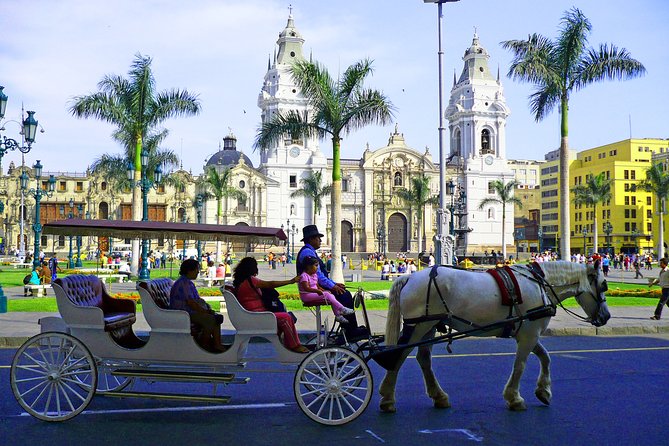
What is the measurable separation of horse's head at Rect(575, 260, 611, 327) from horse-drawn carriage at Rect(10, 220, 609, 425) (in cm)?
1

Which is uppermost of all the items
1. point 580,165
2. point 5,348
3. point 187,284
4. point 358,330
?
point 580,165

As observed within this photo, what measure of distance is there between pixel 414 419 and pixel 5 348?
25.9 feet

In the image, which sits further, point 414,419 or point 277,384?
point 277,384

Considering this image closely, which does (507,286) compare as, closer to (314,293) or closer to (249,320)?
(314,293)

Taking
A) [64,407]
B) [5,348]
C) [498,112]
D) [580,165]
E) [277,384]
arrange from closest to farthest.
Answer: [64,407] < [277,384] < [5,348] < [498,112] < [580,165]

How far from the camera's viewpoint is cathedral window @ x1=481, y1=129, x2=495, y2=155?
82312mm

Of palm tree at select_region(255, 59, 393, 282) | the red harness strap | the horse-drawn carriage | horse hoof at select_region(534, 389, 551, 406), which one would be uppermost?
palm tree at select_region(255, 59, 393, 282)

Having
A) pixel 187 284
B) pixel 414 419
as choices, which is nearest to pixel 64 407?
pixel 187 284

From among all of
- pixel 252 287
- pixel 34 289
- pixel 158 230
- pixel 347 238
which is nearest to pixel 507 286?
pixel 252 287

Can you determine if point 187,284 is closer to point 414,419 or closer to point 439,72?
point 414,419

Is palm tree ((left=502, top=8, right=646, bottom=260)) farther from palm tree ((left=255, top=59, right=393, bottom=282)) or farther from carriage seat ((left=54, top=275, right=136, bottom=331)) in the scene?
carriage seat ((left=54, top=275, right=136, bottom=331))

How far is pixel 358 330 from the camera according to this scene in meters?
6.85

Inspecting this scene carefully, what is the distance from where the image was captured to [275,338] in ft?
21.2

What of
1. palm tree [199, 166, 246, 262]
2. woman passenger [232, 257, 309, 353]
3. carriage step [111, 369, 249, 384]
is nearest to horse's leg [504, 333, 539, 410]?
woman passenger [232, 257, 309, 353]
